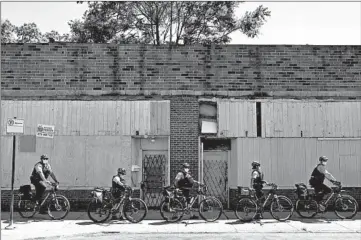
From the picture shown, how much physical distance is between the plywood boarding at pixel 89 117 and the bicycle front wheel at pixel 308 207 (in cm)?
470

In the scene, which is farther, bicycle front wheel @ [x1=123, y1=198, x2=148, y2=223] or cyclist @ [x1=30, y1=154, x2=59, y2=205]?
cyclist @ [x1=30, y1=154, x2=59, y2=205]

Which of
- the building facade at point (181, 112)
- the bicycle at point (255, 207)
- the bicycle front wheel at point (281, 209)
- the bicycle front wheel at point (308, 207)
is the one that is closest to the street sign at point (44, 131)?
the building facade at point (181, 112)

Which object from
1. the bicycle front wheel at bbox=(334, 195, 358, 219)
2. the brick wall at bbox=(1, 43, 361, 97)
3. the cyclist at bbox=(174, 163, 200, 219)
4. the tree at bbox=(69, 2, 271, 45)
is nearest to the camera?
the cyclist at bbox=(174, 163, 200, 219)

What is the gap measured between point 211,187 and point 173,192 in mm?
2947

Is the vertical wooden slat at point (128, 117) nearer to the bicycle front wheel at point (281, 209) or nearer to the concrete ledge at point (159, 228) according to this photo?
the concrete ledge at point (159, 228)

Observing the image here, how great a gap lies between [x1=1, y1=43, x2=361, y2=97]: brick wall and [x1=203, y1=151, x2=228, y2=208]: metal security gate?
7.03 ft

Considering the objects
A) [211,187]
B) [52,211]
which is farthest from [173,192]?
[52,211]

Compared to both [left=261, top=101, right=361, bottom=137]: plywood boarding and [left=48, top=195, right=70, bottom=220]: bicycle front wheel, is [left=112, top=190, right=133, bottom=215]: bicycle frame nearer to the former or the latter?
[left=48, top=195, right=70, bottom=220]: bicycle front wheel

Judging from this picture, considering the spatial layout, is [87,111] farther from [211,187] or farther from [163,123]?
[211,187]

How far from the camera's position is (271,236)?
10.5 metres

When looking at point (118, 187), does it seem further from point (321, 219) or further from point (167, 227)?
point (321, 219)

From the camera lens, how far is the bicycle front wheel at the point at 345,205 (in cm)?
1305

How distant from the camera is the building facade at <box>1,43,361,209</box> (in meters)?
14.9

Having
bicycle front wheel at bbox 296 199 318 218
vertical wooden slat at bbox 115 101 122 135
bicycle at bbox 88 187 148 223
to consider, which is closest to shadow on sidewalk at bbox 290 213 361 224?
bicycle front wheel at bbox 296 199 318 218
